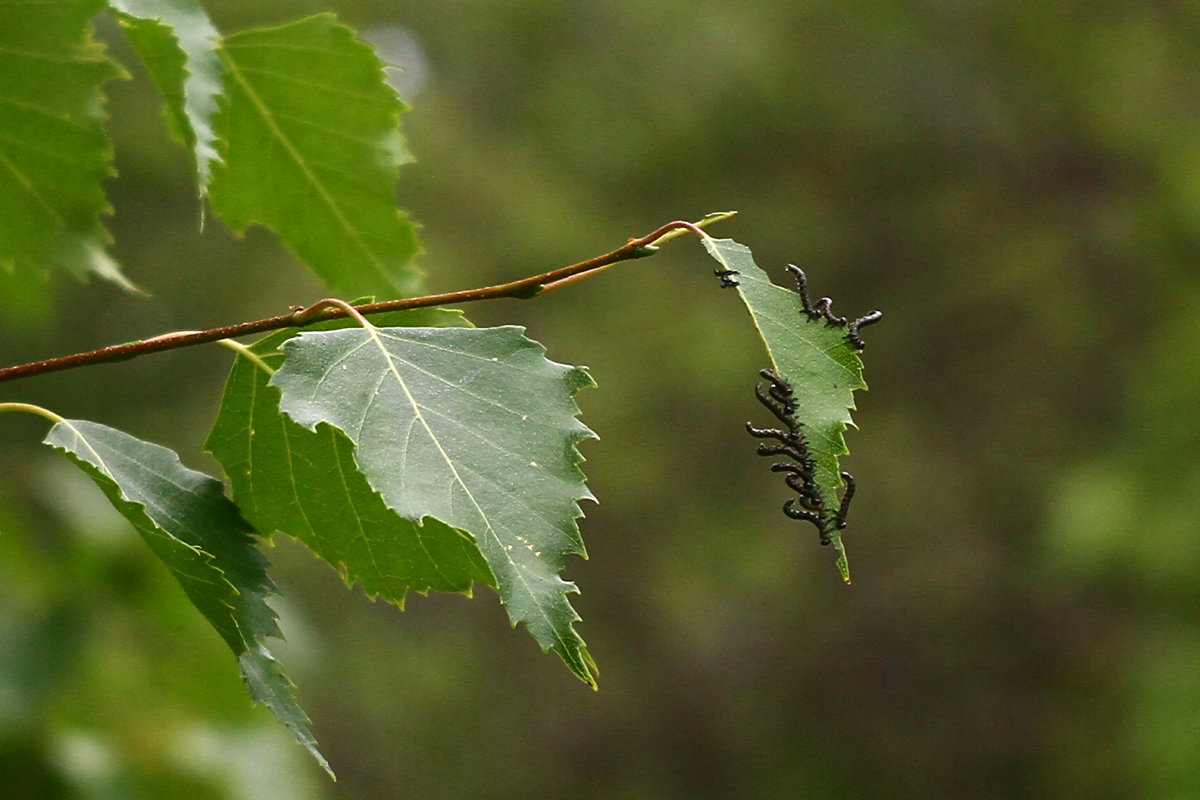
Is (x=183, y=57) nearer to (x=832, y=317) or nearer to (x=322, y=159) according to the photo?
(x=322, y=159)

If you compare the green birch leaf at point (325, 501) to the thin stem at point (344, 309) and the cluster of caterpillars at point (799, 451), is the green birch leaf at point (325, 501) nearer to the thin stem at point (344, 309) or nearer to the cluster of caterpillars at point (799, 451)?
the thin stem at point (344, 309)

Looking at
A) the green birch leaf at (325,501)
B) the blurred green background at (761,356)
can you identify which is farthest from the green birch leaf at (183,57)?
the blurred green background at (761,356)

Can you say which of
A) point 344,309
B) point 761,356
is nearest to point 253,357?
point 344,309

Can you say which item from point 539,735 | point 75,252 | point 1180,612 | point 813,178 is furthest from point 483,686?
point 75,252

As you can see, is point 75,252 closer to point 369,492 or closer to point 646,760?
point 369,492

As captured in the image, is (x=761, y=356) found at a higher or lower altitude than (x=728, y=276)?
lower

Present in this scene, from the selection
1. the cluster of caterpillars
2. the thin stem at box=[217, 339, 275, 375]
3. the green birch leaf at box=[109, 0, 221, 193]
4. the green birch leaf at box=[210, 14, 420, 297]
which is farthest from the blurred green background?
the cluster of caterpillars
